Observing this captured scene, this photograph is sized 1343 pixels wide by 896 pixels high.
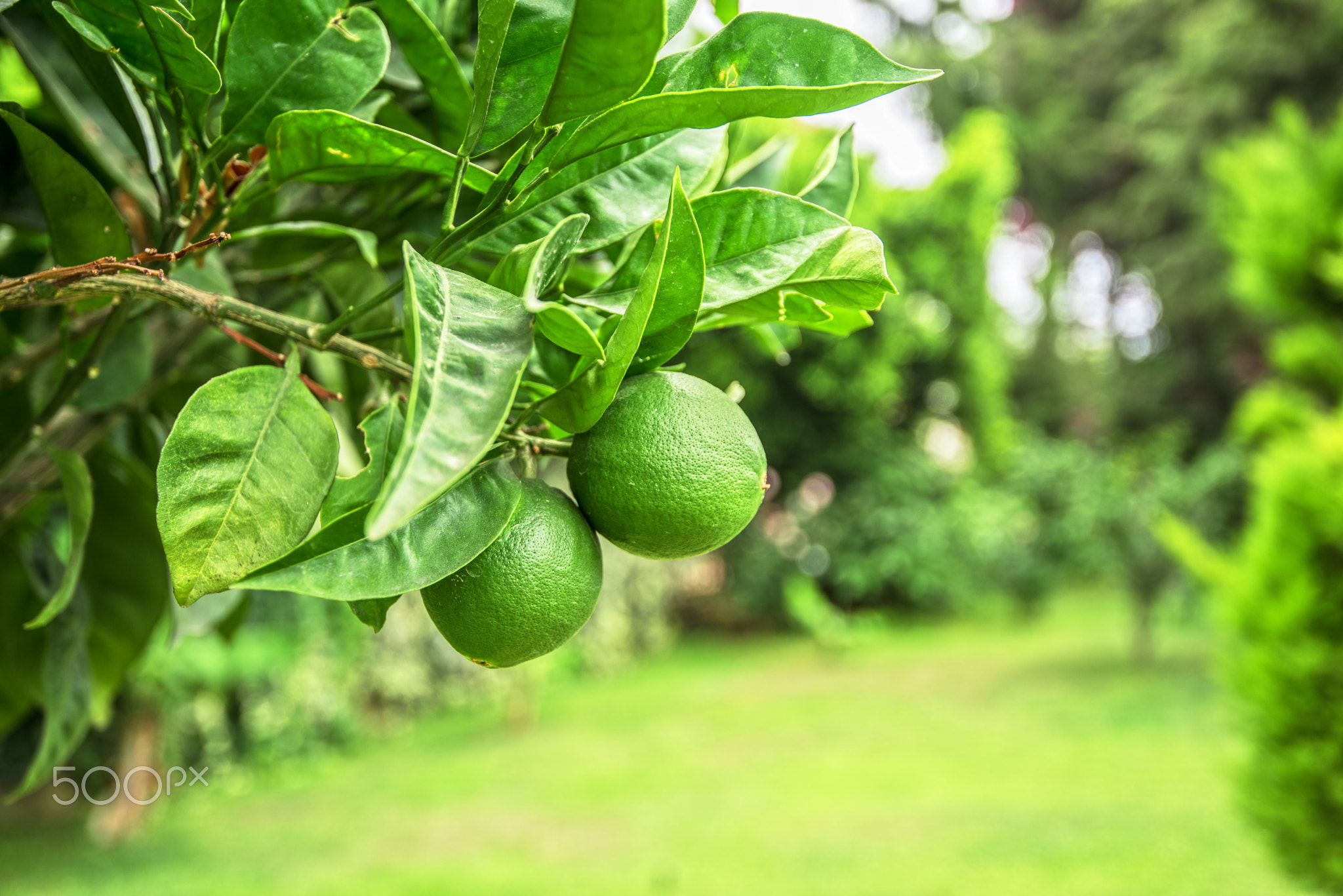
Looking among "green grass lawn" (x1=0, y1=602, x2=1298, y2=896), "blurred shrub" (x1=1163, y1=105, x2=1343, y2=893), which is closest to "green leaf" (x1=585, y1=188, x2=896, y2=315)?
"blurred shrub" (x1=1163, y1=105, x2=1343, y2=893)

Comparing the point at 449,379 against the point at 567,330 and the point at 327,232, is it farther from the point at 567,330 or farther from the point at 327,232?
the point at 327,232

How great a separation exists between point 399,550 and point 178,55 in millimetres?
236

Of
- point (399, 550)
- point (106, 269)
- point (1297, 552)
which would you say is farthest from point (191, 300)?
point (1297, 552)

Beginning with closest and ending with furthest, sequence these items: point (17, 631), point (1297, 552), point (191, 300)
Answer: point (191, 300) < point (17, 631) < point (1297, 552)

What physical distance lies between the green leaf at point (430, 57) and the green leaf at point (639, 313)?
163 millimetres

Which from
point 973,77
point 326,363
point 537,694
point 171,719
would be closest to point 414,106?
point 326,363

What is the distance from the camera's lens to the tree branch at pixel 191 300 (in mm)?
397

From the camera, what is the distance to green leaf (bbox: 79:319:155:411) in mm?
590

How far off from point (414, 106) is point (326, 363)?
262 mm

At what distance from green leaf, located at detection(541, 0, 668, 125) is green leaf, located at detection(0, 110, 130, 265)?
27 centimetres

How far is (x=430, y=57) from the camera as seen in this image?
474 millimetres

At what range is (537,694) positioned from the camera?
555 cm

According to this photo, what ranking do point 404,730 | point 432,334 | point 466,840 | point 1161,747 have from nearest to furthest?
point 432,334 → point 466,840 → point 1161,747 → point 404,730

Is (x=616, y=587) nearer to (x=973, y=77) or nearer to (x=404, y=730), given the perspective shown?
(x=404, y=730)
